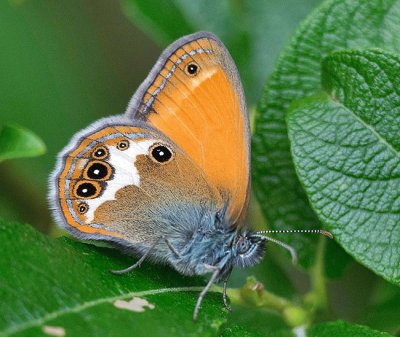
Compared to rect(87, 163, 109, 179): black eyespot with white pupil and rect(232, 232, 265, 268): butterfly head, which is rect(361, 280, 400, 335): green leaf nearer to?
rect(232, 232, 265, 268): butterfly head

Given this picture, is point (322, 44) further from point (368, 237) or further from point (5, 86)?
point (5, 86)

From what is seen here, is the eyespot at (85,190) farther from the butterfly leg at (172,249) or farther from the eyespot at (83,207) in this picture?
the butterfly leg at (172,249)

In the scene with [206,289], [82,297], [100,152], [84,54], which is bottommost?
[206,289]

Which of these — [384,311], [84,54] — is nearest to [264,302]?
[384,311]

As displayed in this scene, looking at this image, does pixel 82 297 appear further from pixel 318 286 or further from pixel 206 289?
pixel 318 286

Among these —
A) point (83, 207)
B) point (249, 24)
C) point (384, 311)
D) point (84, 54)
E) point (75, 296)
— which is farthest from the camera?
point (84, 54)

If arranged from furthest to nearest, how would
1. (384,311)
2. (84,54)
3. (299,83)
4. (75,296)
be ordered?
(84,54) → (384,311) → (299,83) → (75,296)

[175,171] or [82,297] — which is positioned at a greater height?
[175,171]

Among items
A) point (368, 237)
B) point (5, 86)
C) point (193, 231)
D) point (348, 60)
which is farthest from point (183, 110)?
point (5, 86)
